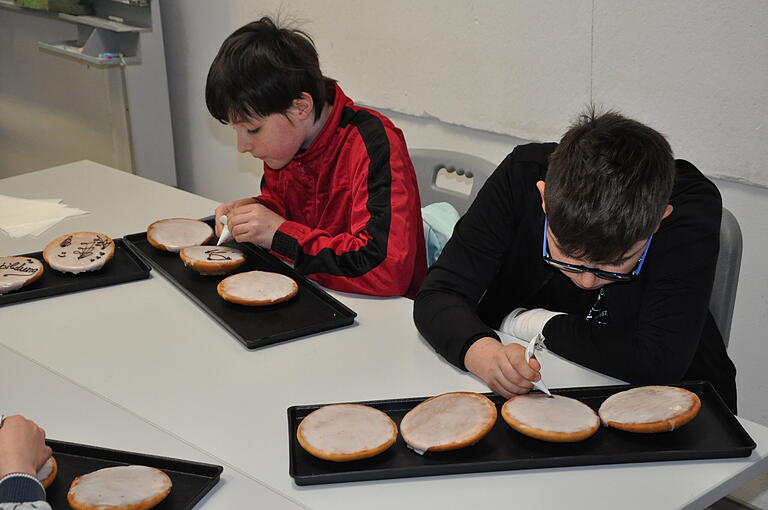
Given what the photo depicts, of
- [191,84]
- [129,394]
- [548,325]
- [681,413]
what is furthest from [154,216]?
[191,84]

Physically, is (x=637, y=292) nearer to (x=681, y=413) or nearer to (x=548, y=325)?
(x=548, y=325)

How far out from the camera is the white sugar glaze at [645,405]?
97cm

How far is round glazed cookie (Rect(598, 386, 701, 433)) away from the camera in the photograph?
954 millimetres

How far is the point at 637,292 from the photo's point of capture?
1.21m

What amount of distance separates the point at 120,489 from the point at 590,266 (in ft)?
2.06

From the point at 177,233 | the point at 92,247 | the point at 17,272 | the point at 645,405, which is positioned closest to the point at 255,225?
the point at 177,233

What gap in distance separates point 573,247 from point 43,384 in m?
0.73

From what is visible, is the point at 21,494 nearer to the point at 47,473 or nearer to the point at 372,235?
the point at 47,473

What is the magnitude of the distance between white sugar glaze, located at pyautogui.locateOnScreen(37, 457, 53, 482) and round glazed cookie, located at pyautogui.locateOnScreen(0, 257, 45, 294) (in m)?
0.53

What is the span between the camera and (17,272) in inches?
54.6

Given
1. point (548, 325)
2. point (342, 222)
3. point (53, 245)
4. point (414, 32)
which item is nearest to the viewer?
point (548, 325)

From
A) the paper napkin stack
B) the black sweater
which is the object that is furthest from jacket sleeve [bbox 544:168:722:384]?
the paper napkin stack

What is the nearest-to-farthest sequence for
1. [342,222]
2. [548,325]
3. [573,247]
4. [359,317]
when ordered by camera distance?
[573,247] < [548,325] < [359,317] < [342,222]

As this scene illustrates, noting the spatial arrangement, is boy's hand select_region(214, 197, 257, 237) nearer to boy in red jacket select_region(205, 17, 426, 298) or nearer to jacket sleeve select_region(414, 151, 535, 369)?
boy in red jacket select_region(205, 17, 426, 298)
